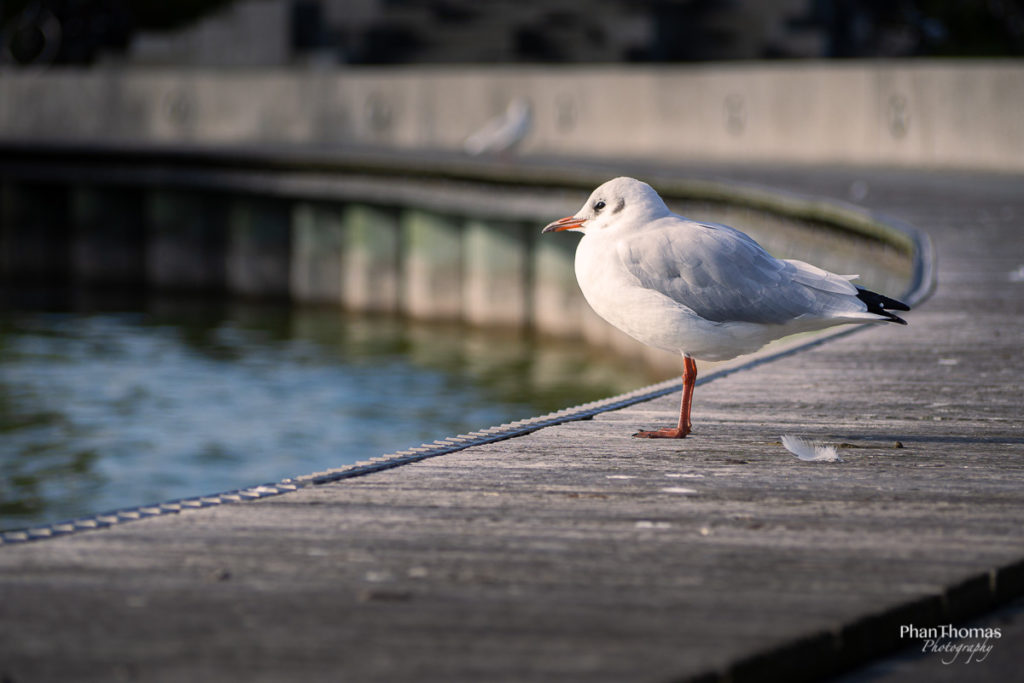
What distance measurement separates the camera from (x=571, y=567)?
412 cm

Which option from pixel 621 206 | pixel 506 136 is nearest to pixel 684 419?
pixel 621 206

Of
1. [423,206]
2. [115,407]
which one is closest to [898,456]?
[115,407]

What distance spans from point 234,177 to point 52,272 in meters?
6.42

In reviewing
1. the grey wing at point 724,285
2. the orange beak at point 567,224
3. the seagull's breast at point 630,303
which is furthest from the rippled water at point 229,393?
the grey wing at point 724,285

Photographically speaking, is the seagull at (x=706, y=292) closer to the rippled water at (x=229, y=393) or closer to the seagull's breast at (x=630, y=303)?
the seagull's breast at (x=630, y=303)

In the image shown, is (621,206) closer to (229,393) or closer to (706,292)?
(706,292)

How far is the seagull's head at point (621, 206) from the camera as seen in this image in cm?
580

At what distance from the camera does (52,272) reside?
3027 cm

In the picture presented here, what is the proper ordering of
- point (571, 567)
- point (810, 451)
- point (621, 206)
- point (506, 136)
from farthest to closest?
1. point (506, 136)
2. point (621, 206)
3. point (810, 451)
4. point (571, 567)

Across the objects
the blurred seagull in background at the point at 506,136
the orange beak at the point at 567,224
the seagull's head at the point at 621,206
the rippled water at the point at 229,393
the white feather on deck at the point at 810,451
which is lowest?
the rippled water at the point at 229,393

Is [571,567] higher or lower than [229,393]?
higher

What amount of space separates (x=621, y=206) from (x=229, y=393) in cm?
1478

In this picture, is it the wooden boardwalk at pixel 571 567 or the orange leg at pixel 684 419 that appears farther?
the orange leg at pixel 684 419

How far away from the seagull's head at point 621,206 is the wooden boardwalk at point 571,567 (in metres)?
0.81
